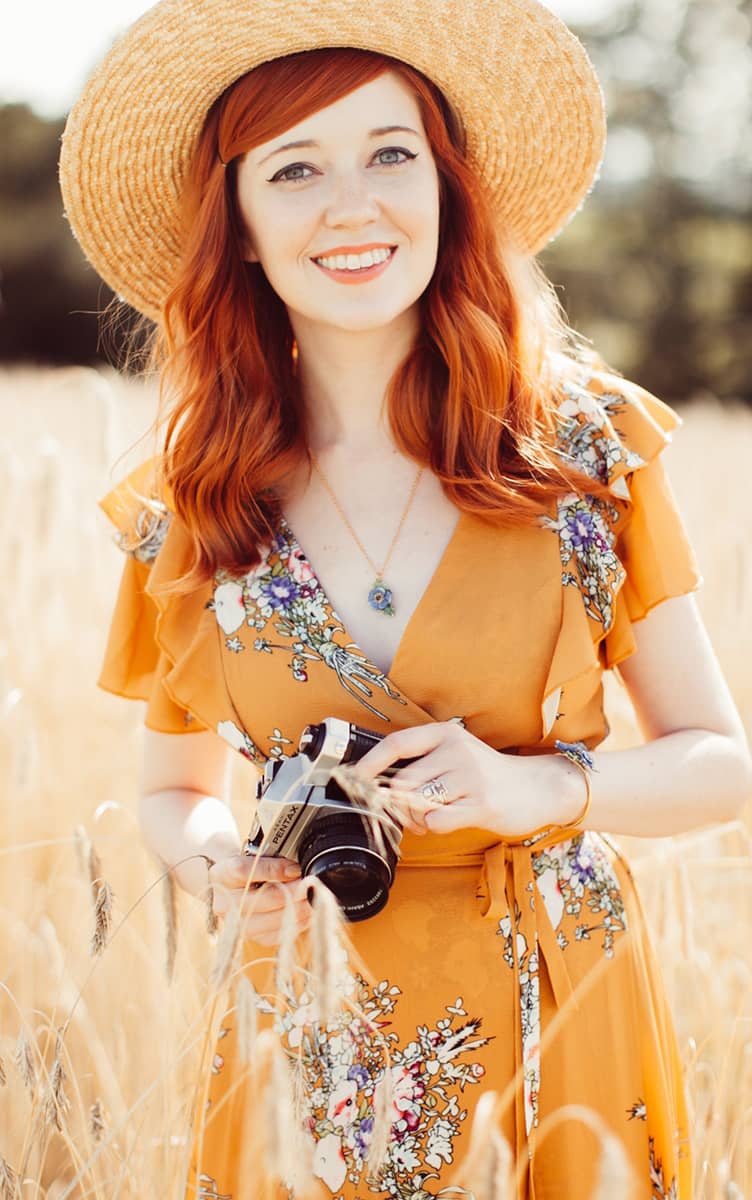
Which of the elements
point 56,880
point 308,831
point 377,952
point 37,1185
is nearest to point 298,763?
point 308,831

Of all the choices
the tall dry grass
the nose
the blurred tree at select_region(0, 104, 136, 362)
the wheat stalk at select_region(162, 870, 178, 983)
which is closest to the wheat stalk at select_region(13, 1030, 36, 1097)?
the tall dry grass

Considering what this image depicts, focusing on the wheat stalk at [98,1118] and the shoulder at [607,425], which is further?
the shoulder at [607,425]

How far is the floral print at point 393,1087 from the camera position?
1.44 metres

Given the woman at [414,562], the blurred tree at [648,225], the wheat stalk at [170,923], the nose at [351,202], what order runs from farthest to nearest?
1. the blurred tree at [648,225]
2. the nose at [351,202]
3. the woman at [414,562]
4. the wheat stalk at [170,923]

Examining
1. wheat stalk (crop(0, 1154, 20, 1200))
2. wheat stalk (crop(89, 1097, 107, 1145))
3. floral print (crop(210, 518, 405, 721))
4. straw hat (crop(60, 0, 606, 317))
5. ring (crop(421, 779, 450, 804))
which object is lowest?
wheat stalk (crop(0, 1154, 20, 1200))

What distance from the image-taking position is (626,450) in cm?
161

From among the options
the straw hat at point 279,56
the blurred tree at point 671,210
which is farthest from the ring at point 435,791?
the blurred tree at point 671,210

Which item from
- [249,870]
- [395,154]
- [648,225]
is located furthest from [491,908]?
[648,225]

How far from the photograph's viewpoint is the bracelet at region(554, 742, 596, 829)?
145cm

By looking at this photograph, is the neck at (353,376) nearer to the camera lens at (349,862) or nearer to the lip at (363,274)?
the lip at (363,274)

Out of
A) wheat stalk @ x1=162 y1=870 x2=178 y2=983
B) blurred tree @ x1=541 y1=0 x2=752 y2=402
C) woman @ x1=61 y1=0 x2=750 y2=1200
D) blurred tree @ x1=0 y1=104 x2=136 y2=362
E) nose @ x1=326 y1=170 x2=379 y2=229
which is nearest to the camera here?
wheat stalk @ x1=162 y1=870 x2=178 y2=983

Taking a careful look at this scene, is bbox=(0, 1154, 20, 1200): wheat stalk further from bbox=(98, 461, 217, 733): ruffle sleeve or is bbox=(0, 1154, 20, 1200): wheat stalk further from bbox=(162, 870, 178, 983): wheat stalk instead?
bbox=(98, 461, 217, 733): ruffle sleeve

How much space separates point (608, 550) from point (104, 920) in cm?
78

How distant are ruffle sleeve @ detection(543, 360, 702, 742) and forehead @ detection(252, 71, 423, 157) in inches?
18.7
